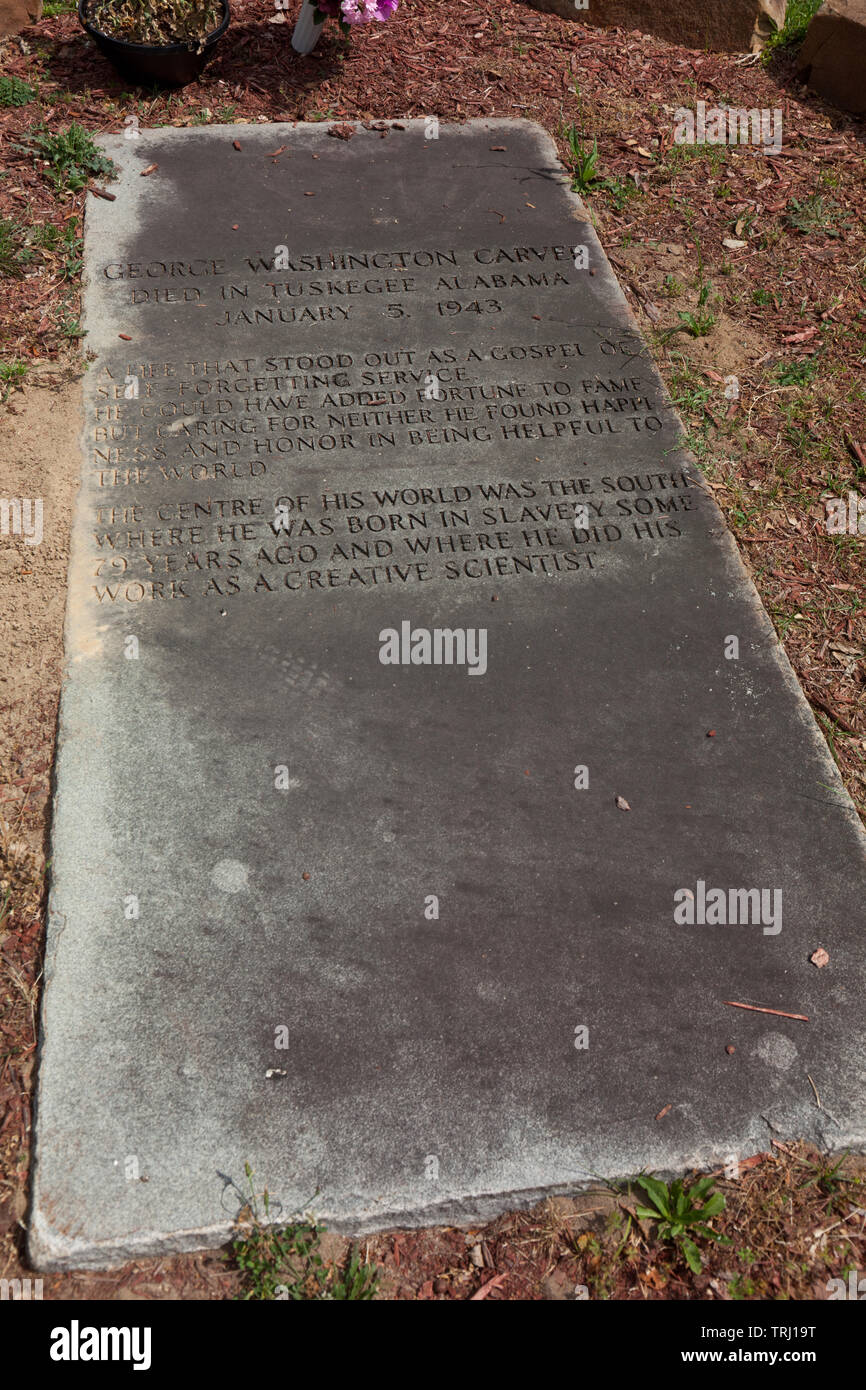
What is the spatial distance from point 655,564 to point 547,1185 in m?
2.05

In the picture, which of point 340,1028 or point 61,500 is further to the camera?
point 61,500

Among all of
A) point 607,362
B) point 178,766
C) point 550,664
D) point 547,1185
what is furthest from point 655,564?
point 547,1185

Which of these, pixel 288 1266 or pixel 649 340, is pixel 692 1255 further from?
pixel 649 340

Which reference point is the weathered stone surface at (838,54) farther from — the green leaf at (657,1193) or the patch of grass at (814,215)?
the green leaf at (657,1193)

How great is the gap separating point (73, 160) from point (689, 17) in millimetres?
3882

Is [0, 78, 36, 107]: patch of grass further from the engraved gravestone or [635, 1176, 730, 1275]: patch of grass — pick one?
[635, 1176, 730, 1275]: patch of grass

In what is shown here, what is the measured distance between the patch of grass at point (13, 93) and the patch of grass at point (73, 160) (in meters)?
0.59

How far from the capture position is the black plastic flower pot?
17.0ft

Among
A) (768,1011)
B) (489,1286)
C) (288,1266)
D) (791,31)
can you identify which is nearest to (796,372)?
(768,1011)

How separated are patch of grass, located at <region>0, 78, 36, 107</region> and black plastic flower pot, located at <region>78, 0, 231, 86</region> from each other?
45 centimetres

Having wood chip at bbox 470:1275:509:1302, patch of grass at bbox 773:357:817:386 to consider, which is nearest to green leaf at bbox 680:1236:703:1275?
wood chip at bbox 470:1275:509:1302

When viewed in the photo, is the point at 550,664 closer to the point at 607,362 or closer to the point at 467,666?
the point at 467,666

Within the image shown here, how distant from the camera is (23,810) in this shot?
9.88 feet

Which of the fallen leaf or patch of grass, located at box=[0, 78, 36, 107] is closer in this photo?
the fallen leaf
